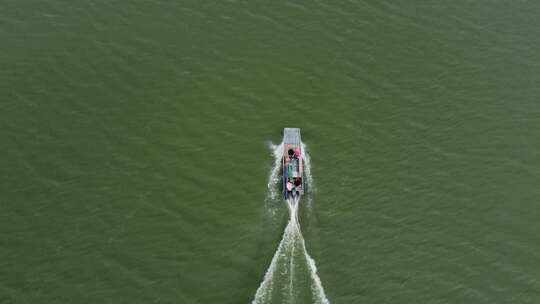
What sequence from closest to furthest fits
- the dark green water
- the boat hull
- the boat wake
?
the boat wake, the dark green water, the boat hull

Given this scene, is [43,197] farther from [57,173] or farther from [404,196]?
[404,196]

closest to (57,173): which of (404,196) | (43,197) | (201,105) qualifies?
(43,197)

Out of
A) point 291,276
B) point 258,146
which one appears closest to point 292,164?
point 258,146

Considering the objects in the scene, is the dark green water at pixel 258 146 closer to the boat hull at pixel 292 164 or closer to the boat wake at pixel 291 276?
the boat wake at pixel 291 276

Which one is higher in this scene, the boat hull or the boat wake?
the boat hull

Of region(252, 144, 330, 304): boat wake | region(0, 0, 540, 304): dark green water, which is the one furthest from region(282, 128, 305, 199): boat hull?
region(252, 144, 330, 304): boat wake

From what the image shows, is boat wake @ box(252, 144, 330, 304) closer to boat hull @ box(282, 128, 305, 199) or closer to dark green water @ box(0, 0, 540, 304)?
dark green water @ box(0, 0, 540, 304)

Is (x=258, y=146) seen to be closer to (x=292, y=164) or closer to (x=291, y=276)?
(x=292, y=164)
